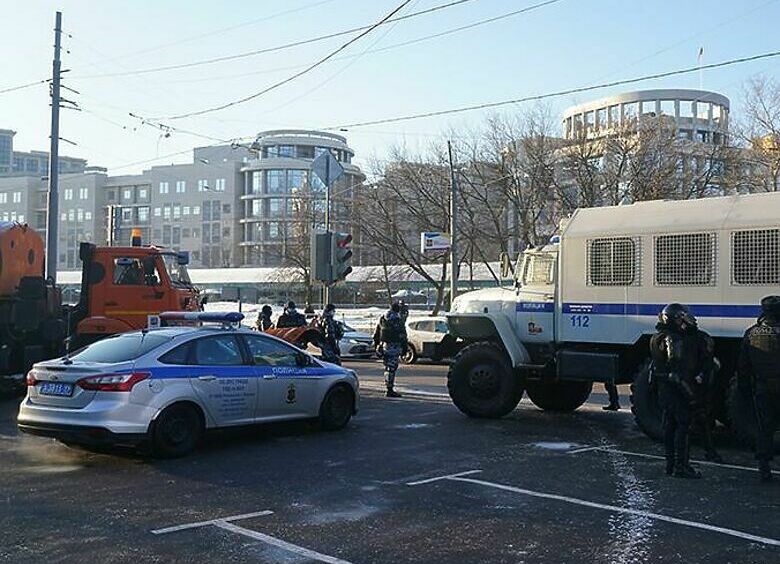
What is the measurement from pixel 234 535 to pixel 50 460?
4.09 meters

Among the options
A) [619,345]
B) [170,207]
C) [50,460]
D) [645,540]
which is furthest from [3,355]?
[170,207]

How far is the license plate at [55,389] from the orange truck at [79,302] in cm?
642

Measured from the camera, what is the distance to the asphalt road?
619 centimetres

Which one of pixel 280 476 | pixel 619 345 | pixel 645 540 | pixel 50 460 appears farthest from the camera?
pixel 619 345

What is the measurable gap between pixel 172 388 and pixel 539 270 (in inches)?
236

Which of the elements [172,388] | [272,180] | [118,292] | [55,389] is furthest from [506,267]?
[272,180]

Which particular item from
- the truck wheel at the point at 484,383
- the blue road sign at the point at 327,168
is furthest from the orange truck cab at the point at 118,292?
the blue road sign at the point at 327,168

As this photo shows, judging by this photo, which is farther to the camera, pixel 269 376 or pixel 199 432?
pixel 269 376

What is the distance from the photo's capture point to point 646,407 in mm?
11211

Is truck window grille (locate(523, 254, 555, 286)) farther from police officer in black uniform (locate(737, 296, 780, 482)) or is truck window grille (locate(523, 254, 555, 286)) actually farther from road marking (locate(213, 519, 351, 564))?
road marking (locate(213, 519, 351, 564))

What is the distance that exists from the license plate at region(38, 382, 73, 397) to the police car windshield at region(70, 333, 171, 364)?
459 mm

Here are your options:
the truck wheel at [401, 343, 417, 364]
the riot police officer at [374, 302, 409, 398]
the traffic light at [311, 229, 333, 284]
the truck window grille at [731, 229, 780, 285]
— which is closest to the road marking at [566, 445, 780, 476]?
the truck window grille at [731, 229, 780, 285]

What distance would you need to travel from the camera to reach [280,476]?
29.0ft

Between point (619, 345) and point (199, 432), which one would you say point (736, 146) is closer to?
point (619, 345)
